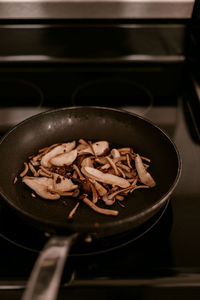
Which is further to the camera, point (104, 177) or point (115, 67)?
point (115, 67)

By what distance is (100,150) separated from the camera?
0.70 meters

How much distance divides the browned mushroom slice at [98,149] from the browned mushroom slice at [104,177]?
0.06 metres

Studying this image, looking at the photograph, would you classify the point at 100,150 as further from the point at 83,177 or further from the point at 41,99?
the point at 41,99

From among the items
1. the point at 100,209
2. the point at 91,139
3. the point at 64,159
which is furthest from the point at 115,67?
the point at 100,209

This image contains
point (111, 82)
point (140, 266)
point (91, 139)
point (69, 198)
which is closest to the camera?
point (140, 266)

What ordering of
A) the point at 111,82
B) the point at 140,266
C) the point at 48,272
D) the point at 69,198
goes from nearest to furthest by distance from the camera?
the point at 48,272
the point at 140,266
the point at 69,198
the point at 111,82

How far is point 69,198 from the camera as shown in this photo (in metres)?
0.60

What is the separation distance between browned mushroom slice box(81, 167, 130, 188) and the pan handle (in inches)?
7.7

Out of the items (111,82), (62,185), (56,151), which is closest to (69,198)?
(62,185)

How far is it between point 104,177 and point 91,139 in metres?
0.15

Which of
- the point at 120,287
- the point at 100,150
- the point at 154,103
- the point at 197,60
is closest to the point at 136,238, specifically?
the point at 120,287

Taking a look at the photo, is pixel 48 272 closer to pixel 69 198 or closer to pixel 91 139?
pixel 69 198

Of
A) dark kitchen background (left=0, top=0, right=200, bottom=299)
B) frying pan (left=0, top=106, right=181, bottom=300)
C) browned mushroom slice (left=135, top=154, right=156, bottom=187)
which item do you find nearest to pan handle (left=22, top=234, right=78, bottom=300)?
frying pan (left=0, top=106, right=181, bottom=300)

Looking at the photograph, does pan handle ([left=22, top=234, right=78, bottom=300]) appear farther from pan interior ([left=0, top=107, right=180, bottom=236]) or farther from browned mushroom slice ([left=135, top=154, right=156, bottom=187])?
browned mushroom slice ([left=135, top=154, right=156, bottom=187])
